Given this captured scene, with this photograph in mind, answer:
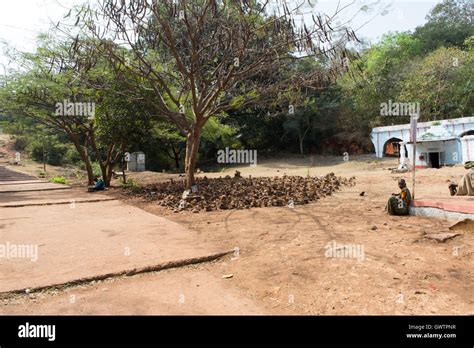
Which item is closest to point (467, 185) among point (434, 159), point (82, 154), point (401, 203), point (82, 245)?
point (401, 203)

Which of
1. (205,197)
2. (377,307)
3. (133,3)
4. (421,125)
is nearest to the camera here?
(377,307)

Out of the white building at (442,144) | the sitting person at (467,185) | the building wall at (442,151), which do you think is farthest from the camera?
the building wall at (442,151)

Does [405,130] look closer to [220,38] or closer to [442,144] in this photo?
[442,144]

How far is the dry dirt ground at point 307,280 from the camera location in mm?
3186

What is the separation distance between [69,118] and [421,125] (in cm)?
2256

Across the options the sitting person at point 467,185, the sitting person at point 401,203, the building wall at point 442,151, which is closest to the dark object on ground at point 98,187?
the sitting person at point 401,203

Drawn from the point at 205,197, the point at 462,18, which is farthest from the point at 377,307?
the point at 462,18

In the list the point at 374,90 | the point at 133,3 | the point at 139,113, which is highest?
the point at 374,90

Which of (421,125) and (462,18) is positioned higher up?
(462,18)

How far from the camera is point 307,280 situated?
3.74 meters

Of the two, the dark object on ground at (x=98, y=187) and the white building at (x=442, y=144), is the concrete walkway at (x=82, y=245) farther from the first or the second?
the white building at (x=442, y=144)
